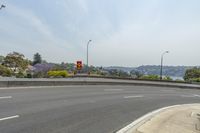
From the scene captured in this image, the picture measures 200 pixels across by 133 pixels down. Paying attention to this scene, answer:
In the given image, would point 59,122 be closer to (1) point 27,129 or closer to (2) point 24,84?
(1) point 27,129

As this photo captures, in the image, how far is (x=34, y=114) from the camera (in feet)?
43.4

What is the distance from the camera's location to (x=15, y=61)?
104 metres

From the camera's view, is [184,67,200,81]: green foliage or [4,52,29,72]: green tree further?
[184,67,200,81]: green foliage

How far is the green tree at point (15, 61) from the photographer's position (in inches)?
4089

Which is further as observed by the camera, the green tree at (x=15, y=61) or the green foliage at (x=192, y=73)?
the green foliage at (x=192, y=73)

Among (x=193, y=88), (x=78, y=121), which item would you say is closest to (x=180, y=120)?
(x=78, y=121)

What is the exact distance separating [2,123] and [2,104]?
445 cm

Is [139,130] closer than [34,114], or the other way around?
[139,130]

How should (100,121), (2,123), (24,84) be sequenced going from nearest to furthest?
1. (2,123)
2. (100,121)
3. (24,84)

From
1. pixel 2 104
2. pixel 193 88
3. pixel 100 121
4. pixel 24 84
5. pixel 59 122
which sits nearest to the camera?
pixel 59 122

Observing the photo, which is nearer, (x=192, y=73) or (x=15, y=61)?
(x=15, y=61)

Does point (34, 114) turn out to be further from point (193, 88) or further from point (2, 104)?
point (193, 88)

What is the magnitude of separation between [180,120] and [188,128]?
190 centimetres

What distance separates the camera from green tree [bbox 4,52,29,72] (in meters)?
104
